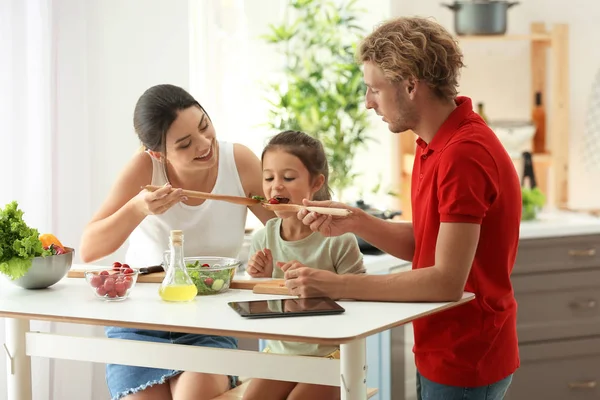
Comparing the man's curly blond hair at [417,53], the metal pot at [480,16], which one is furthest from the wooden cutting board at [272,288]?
the metal pot at [480,16]

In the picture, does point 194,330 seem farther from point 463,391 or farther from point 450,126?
point 450,126

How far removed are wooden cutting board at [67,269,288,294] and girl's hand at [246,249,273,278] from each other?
0.15 m

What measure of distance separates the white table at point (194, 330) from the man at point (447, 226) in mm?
57

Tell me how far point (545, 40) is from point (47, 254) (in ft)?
9.68

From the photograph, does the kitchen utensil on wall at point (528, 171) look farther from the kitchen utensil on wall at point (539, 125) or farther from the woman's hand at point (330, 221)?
Answer: the woman's hand at point (330, 221)

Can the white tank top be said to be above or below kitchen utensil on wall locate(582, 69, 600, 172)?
below

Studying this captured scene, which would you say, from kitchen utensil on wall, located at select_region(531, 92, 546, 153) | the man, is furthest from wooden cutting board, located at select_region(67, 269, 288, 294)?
kitchen utensil on wall, located at select_region(531, 92, 546, 153)

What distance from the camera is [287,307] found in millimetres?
2082

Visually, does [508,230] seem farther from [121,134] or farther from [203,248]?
[121,134]

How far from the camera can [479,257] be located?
84.2 inches

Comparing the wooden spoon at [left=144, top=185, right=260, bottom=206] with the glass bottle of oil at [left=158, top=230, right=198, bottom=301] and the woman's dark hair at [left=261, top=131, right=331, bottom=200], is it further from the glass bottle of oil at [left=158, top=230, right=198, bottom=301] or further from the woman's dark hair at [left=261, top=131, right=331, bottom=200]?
the glass bottle of oil at [left=158, top=230, right=198, bottom=301]

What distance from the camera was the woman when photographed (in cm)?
250

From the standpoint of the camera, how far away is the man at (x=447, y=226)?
6.72 ft

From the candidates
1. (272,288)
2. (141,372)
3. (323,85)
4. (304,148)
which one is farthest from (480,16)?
(141,372)
